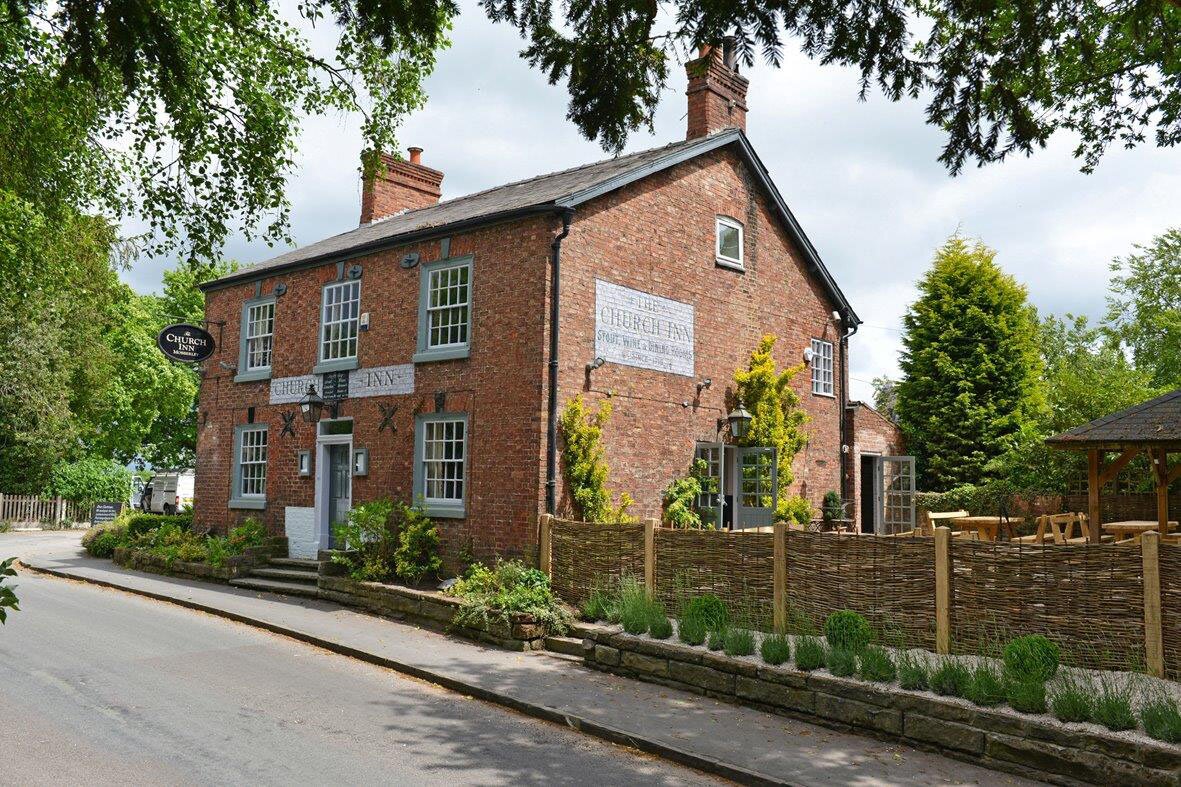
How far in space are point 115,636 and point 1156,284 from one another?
4245 centimetres

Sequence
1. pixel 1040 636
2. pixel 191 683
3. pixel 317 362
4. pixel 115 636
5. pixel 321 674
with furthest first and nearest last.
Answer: pixel 317 362 < pixel 115 636 < pixel 321 674 < pixel 191 683 < pixel 1040 636

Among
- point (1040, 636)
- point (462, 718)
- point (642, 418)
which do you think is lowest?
point (462, 718)

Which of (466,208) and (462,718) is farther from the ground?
(466,208)

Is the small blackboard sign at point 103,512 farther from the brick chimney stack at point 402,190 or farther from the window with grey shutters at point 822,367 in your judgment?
the window with grey shutters at point 822,367

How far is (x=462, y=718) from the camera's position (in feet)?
28.6

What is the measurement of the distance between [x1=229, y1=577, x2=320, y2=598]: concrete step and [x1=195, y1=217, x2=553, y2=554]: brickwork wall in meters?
1.71

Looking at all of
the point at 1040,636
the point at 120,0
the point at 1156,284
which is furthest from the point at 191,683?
the point at 1156,284

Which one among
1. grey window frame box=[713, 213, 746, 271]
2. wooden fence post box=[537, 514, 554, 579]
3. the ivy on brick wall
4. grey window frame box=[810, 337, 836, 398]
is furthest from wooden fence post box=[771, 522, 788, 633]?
grey window frame box=[810, 337, 836, 398]

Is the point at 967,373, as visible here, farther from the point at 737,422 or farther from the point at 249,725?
the point at 249,725

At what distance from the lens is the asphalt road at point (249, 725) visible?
686 centimetres

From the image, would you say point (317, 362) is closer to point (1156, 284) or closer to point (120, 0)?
point (120, 0)

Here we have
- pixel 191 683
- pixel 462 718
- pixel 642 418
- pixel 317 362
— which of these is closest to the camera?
pixel 462 718

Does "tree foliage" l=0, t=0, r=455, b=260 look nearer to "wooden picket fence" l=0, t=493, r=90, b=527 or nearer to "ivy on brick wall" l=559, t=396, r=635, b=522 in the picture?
"ivy on brick wall" l=559, t=396, r=635, b=522

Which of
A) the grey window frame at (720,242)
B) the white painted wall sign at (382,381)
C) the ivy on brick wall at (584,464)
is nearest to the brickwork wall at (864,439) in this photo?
the grey window frame at (720,242)
